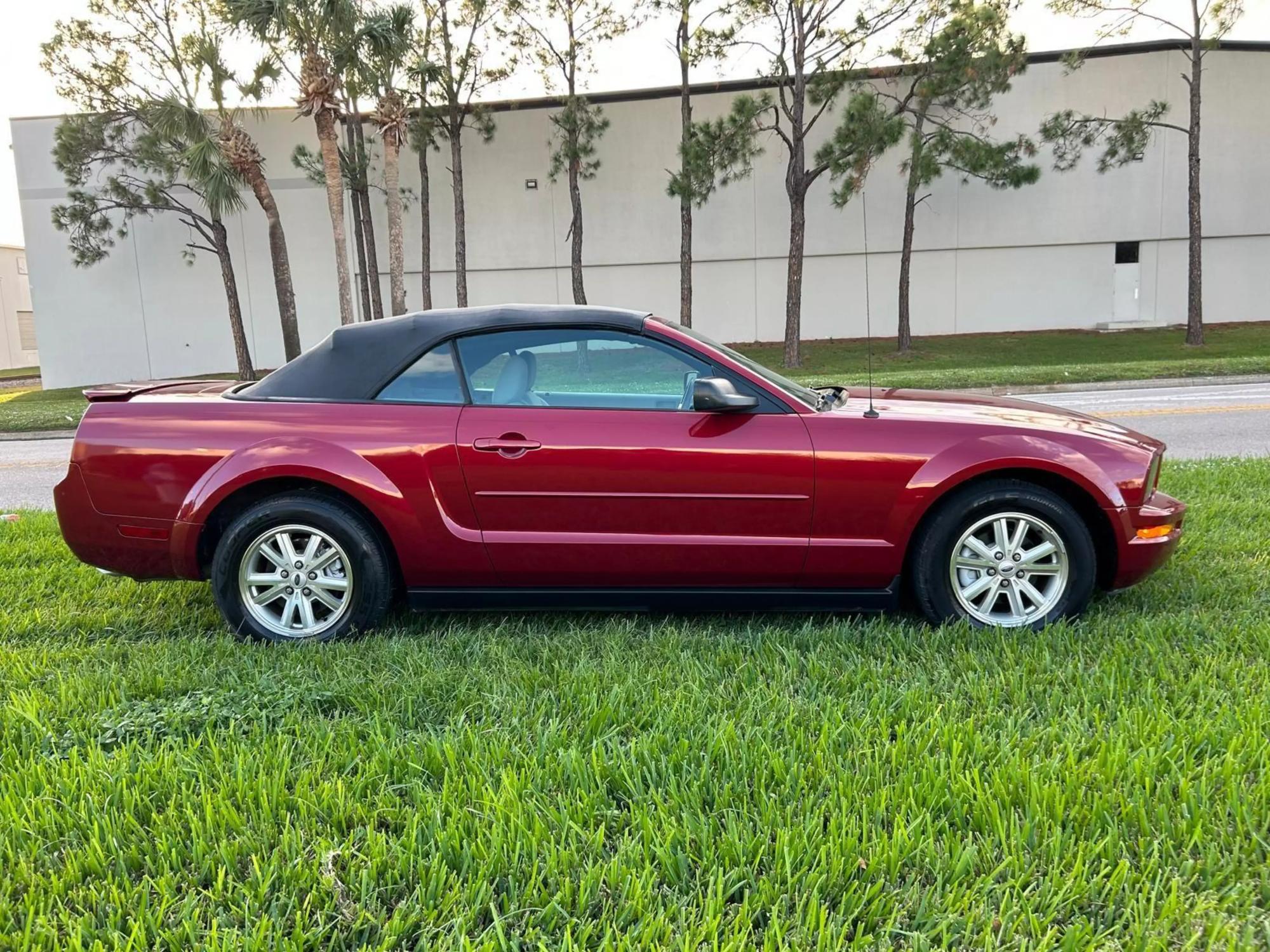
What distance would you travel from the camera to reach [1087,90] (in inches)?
A: 1118

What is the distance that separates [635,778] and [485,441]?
1674 mm

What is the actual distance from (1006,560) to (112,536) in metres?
3.88

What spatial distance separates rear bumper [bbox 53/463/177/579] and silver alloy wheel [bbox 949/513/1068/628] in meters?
3.44

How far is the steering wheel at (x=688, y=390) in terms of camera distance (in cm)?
363

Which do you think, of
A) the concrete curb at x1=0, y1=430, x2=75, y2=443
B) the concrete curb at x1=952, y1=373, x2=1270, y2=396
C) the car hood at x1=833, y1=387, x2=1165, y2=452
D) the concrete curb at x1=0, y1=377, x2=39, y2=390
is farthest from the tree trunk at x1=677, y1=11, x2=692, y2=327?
the concrete curb at x1=0, y1=377, x2=39, y2=390

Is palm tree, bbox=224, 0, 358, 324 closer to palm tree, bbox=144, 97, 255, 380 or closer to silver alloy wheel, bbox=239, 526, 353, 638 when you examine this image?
palm tree, bbox=144, 97, 255, 380

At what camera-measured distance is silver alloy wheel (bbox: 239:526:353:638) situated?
367 cm

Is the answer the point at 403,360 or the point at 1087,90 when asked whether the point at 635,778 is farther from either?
the point at 1087,90

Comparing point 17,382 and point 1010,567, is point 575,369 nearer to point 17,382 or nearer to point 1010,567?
point 1010,567

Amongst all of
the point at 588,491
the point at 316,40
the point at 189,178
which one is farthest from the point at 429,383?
the point at 189,178

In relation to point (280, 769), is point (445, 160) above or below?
above

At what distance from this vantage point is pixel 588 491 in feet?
11.6

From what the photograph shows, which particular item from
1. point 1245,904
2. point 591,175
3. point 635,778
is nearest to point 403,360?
point 635,778

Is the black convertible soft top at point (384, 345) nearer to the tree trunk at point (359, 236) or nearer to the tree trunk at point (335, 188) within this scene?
the tree trunk at point (335, 188)
